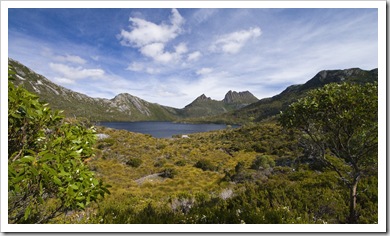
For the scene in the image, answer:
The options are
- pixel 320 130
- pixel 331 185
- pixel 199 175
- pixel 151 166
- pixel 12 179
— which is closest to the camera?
pixel 12 179

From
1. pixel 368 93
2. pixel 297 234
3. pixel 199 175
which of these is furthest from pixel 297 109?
pixel 199 175

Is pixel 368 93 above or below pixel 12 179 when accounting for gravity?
above

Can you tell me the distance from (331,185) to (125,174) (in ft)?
55.8

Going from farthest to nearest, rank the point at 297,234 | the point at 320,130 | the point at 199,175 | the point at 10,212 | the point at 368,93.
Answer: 1. the point at 199,175
2. the point at 320,130
3. the point at 368,93
4. the point at 297,234
5. the point at 10,212

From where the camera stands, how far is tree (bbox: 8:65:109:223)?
8.68 ft

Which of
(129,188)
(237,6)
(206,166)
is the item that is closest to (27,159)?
(237,6)

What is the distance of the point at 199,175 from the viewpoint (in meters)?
20.1

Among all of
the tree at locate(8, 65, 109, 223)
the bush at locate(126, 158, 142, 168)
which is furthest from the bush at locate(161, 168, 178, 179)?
the tree at locate(8, 65, 109, 223)

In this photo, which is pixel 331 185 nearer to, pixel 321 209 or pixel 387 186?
pixel 321 209

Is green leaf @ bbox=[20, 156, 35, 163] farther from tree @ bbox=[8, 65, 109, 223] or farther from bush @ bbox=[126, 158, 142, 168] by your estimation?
bush @ bbox=[126, 158, 142, 168]

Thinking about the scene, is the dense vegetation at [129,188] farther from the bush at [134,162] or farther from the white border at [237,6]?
the bush at [134,162]

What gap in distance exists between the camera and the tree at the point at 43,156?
264cm

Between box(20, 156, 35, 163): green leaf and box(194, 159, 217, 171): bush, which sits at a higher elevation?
box(20, 156, 35, 163): green leaf

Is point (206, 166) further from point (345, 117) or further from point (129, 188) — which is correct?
point (345, 117)
